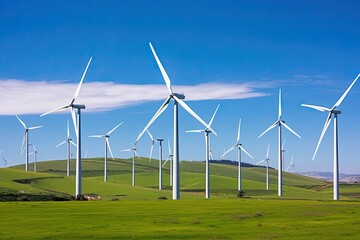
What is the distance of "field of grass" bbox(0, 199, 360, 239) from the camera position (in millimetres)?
34938

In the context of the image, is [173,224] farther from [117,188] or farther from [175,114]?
[117,188]

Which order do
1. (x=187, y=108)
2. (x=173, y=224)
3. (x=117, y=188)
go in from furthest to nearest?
(x=117, y=188)
(x=187, y=108)
(x=173, y=224)

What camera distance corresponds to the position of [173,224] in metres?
41.8

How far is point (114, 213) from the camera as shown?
167 ft

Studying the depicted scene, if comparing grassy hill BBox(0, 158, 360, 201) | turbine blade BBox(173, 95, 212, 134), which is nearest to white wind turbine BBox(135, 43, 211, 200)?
turbine blade BBox(173, 95, 212, 134)

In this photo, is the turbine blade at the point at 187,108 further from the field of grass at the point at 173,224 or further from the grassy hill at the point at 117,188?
the grassy hill at the point at 117,188

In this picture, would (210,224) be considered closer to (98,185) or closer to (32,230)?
(32,230)

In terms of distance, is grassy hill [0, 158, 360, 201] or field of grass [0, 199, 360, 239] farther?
grassy hill [0, 158, 360, 201]

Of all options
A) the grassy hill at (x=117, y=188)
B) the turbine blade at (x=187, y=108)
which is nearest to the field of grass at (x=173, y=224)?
the turbine blade at (x=187, y=108)

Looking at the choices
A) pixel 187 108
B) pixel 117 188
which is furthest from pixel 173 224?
pixel 117 188

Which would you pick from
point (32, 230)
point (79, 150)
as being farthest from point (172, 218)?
point (79, 150)

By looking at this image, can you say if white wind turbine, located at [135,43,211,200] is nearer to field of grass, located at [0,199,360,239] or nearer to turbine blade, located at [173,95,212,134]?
turbine blade, located at [173,95,212,134]

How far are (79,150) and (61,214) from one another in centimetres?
3740

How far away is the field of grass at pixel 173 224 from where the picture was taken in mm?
34938
